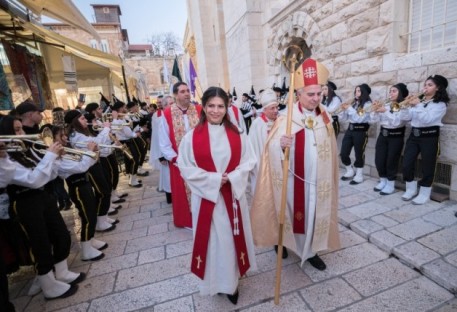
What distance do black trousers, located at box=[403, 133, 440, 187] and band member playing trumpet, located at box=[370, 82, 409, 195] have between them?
11.0 inches

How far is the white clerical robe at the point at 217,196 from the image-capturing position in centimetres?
230

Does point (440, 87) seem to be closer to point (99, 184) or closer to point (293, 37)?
point (293, 37)

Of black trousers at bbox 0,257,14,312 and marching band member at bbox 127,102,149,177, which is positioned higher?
marching band member at bbox 127,102,149,177

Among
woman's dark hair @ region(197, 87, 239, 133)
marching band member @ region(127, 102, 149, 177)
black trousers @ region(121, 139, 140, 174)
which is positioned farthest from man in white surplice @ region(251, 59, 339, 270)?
marching band member @ region(127, 102, 149, 177)

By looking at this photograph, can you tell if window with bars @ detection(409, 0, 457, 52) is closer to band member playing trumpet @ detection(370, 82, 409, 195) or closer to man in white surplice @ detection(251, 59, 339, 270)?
band member playing trumpet @ detection(370, 82, 409, 195)

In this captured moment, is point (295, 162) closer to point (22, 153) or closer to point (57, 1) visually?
point (22, 153)

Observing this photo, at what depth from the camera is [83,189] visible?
326 centimetres

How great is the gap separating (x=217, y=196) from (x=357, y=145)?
4345 mm

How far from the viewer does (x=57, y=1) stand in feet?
19.4

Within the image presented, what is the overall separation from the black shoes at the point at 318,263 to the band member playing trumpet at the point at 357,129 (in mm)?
3000

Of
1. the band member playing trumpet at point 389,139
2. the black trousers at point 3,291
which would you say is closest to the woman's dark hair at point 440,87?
the band member playing trumpet at point 389,139

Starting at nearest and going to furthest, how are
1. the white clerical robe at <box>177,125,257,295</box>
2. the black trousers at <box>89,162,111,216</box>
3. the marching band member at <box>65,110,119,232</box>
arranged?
the white clerical robe at <box>177,125,257,295</box> < the marching band member at <box>65,110,119,232</box> < the black trousers at <box>89,162,111,216</box>

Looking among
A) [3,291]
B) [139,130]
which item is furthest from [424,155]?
[139,130]

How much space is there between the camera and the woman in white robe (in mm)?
2316
